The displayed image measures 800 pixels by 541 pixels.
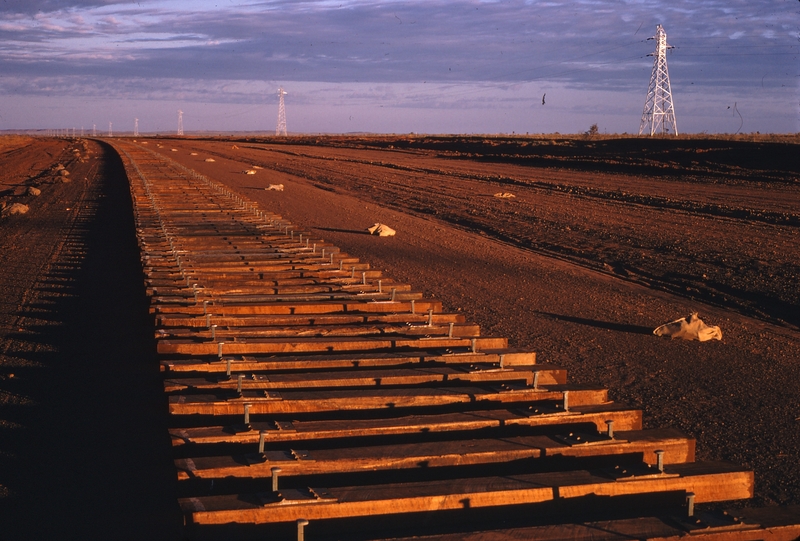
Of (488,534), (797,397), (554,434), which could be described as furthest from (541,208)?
(488,534)

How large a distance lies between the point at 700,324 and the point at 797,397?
6.02ft

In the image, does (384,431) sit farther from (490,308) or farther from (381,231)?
(381,231)

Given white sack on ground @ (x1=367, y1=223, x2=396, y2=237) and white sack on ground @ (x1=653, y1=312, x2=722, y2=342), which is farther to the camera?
white sack on ground @ (x1=367, y1=223, x2=396, y2=237)

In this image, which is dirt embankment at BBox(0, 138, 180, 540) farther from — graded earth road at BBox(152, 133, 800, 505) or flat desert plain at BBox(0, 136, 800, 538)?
graded earth road at BBox(152, 133, 800, 505)

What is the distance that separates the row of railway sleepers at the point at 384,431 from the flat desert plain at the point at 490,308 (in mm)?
452

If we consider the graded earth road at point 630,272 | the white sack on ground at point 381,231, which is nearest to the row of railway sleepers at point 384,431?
the graded earth road at point 630,272

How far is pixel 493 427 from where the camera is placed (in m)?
4.47

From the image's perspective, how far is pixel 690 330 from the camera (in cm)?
801

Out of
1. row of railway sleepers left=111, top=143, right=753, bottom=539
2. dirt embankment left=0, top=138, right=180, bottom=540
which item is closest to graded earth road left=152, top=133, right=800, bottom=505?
row of railway sleepers left=111, top=143, right=753, bottom=539

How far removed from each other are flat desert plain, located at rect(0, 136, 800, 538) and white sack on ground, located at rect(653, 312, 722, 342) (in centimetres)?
18

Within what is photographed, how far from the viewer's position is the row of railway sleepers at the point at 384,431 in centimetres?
347

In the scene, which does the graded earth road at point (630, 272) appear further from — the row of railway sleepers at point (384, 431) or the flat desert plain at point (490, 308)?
the row of railway sleepers at point (384, 431)

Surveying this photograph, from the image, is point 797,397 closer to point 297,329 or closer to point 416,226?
point 297,329

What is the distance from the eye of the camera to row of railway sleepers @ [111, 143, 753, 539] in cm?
347
